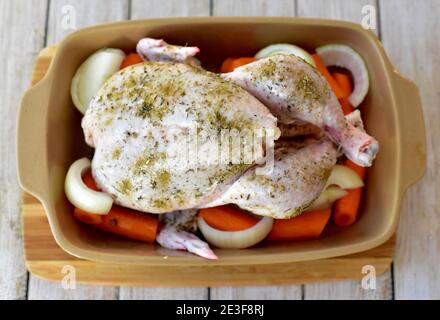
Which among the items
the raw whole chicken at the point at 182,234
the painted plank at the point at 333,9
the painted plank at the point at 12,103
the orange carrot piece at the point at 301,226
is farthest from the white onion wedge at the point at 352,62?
the painted plank at the point at 12,103

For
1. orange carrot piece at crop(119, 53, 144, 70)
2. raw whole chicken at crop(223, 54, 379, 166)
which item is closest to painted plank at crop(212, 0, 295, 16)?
orange carrot piece at crop(119, 53, 144, 70)

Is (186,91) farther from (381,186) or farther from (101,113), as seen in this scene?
(381,186)

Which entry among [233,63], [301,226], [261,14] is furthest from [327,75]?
[301,226]

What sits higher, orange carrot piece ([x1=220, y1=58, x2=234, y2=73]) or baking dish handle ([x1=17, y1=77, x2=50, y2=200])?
orange carrot piece ([x1=220, y1=58, x2=234, y2=73])

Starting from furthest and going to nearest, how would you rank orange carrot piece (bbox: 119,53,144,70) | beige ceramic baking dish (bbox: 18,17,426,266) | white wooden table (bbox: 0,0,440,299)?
white wooden table (bbox: 0,0,440,299) → orange carrot piece (bbox: 119,53,144,70) → beige ceramic baking dish (bbox: 18,17,426,266)

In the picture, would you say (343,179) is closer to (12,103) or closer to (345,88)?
(345,88)

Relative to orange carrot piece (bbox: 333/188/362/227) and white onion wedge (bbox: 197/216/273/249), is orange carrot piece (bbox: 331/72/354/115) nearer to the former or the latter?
orange carrot piece (bbox: 333/188/362/227)
